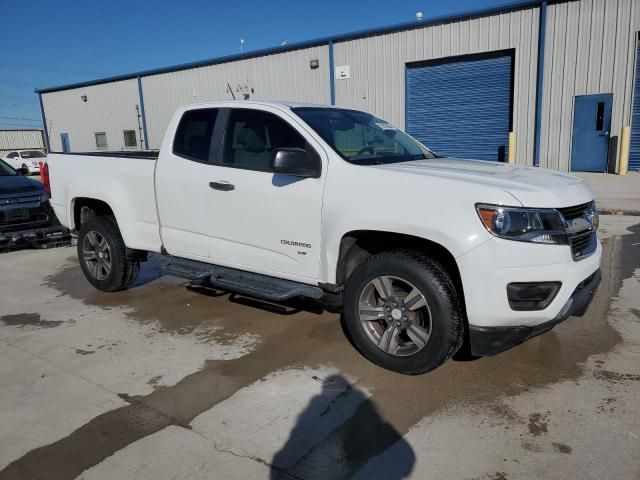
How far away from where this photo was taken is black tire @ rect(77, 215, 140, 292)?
5.71m

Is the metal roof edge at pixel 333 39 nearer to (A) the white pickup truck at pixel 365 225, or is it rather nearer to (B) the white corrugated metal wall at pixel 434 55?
(B) the white corrugated metal wall at pixel 434 55

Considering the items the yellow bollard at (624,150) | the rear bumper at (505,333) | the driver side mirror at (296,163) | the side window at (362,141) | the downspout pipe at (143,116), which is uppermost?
the downspout pipe at (143,116)

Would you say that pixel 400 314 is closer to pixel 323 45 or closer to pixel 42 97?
pixel 323 45

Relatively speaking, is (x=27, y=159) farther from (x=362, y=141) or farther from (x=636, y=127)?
(x=362, y=141)

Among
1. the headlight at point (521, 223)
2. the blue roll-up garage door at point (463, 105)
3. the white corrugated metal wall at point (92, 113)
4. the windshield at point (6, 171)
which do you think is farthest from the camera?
the white corrugated metal wall at point (92, 113)

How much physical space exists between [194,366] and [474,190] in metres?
2.40

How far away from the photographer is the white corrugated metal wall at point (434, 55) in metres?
14.9

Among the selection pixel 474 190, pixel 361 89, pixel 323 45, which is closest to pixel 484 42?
pixel 361 89

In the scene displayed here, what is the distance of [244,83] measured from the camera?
21.5 meters

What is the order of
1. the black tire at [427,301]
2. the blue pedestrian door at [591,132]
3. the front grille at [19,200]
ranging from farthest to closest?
the blue pedestrian door at [591,132] → the front grille at [19,200] → the black tire at [427,301]

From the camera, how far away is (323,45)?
18.9m

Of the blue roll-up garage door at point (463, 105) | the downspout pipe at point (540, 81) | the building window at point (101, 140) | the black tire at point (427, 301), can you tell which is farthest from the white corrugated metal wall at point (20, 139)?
the black tire at point (427, 301)

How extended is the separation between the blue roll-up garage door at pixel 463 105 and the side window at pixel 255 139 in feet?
42.1

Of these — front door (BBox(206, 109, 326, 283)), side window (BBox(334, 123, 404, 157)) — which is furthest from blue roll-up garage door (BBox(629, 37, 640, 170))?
front door (BBox(206, 109, 326, 283))
